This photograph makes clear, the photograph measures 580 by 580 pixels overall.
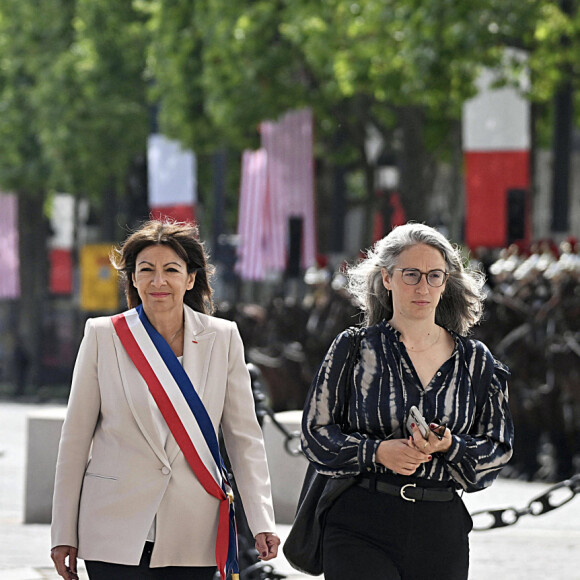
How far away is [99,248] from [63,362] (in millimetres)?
6286

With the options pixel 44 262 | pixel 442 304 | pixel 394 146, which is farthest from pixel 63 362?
pixel 442 304

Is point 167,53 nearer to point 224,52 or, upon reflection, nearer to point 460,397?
point 224,52

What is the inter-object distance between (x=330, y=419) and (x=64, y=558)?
0.84 m

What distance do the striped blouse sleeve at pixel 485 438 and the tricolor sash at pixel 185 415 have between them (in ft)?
2.16

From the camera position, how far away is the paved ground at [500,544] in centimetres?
963

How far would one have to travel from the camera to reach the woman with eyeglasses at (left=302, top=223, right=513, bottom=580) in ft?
15.8

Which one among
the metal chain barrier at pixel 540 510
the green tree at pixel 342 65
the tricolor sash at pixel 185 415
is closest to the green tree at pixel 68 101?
the green tree at pixel 342 65

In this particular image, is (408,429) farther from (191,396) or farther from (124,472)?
(124,472)

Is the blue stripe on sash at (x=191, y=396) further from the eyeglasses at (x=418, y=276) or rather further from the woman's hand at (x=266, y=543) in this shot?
the eyeglasses at (x=418, y=276)

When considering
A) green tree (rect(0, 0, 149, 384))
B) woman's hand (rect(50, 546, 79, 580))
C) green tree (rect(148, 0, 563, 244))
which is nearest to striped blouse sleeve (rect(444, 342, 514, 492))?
woman's hand (rect(50, 546, 79, 580))

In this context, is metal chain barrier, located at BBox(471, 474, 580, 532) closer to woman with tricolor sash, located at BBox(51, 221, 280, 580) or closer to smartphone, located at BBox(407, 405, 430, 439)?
woman with tricolor sash, located at BBox(51, 221, 280, 580)

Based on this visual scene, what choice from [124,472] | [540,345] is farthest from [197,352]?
[540,345]

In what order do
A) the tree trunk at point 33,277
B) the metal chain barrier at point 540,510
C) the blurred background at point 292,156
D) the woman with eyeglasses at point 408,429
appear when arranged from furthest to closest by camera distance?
1. the tree trunk at point 33,277
2. the blurred background at point 292,156
3. the metal chain barrier at point 540,510
4. the woman with eyeglasses at point 408,429

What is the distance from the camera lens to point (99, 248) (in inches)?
1400
